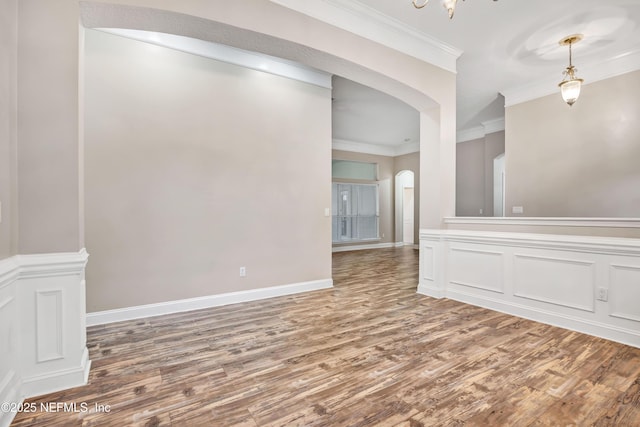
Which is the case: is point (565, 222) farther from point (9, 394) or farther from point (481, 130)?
point (481, 130)

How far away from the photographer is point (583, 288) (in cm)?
285

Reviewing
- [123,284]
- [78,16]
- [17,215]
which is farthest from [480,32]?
[123,284]

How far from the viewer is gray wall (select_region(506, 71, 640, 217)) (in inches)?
168

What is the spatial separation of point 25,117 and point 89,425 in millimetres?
1847

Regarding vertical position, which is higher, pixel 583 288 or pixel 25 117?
pixel 25 117

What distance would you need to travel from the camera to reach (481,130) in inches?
298

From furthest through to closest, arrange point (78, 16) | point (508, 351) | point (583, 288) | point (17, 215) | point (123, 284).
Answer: point (123, 284) < point (583, 288) < point (508, 351) < point (78, 16) < point (17, 215)

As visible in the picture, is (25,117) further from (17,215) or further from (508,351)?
(508,351)

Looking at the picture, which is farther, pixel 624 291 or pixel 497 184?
pixel 497 184

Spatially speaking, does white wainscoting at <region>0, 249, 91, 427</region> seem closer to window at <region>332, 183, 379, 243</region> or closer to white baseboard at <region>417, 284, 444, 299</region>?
white baseboard at <region>417, 284, 444, 299</region>

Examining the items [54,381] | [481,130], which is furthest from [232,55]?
[481,130]

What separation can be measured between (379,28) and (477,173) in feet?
18.6

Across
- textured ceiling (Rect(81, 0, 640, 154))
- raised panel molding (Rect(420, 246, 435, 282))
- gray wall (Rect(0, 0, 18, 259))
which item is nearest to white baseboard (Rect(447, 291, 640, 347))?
raised panel molding (Rect(420, 246, 435, 282))

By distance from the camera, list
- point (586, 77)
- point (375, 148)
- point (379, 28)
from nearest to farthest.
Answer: point (379, 28), point (586, 77), point (375, 148)
